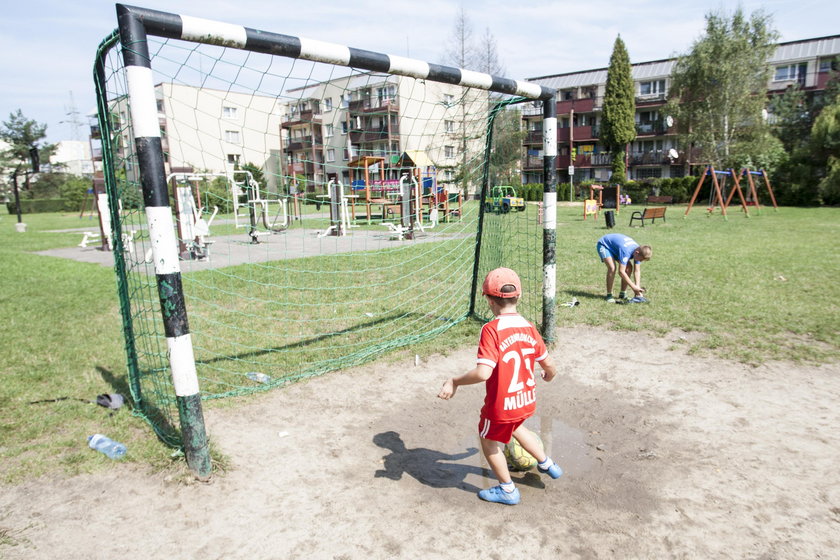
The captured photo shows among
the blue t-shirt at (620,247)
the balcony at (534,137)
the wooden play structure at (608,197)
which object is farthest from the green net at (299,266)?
the balcony at (534,137)

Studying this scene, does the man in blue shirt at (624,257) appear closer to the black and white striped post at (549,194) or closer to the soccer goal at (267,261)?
the soccer goal at (267,261)

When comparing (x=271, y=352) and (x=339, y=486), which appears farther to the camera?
(x=271, y=352)

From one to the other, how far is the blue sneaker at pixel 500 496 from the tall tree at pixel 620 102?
147 feet

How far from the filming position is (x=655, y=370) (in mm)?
4863

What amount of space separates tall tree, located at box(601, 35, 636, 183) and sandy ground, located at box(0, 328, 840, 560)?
4321 centimetres

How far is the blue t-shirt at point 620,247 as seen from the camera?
7207mm

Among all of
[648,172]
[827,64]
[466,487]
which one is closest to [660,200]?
[648,172]

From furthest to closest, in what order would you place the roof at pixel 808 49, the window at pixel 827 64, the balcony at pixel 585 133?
the balcony at pixel 585 133, the roof at pixel 808 49, the window at pixel 827 64

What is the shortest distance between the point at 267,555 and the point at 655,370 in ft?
12.4

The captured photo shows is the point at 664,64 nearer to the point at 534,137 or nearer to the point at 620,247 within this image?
the point at 534,137

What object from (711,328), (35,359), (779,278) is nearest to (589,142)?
(779,278)

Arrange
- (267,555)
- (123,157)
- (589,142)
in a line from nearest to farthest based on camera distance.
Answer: (267,555), (123,157), (589,142)

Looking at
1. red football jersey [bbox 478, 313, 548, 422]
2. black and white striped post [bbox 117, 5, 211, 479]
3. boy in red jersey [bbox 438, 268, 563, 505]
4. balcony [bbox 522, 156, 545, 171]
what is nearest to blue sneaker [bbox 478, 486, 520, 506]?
boy in red jersey [bbox 438, 268, 563, 505]

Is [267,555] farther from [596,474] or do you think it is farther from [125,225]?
[125,225]
